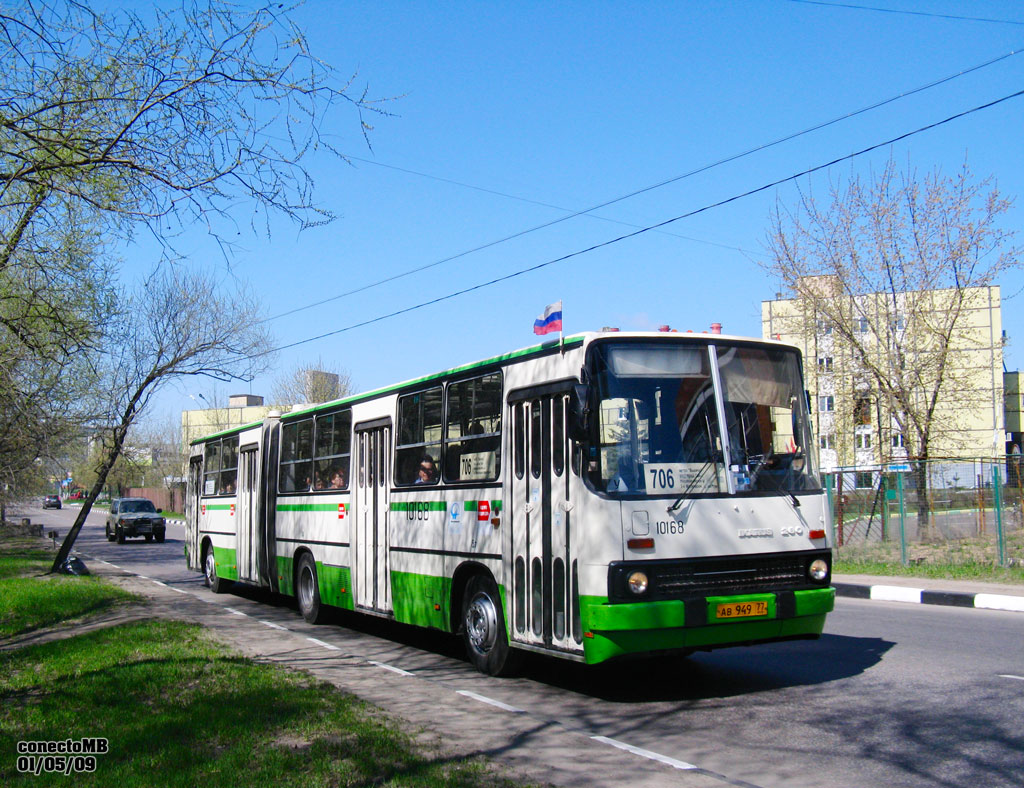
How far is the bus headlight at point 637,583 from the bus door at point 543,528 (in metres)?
0.58

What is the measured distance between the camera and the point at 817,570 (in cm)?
842

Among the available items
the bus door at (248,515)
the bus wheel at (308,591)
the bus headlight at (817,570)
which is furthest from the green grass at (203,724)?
the bus door at (248,515)

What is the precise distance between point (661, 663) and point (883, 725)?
3.25 metres

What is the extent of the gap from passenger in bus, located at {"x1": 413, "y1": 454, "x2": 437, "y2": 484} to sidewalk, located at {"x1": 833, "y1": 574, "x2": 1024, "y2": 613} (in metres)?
8.93

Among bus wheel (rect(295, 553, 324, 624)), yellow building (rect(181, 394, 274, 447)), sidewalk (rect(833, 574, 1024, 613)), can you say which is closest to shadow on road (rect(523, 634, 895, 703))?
sidewalk (rect(833, 574, 1024, 613))

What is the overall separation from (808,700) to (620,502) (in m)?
2.34

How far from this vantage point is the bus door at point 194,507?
67.2 feet

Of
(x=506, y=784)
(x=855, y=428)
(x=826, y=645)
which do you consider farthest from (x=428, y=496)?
(x=855, y=428)

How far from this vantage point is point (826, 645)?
1079cm

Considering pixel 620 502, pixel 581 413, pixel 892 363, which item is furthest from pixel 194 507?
pixel 892 363

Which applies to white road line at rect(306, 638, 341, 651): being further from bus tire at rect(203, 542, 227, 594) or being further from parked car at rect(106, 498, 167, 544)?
parked car at rect(106, 498, 167, 544)

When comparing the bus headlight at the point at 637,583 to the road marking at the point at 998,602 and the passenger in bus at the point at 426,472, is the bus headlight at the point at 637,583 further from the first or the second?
the road marking at the point at 998,602

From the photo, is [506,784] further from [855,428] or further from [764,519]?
[855,428]

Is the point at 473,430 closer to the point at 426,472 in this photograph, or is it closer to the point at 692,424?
the point at 426,472
